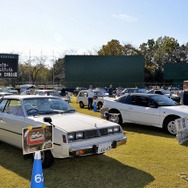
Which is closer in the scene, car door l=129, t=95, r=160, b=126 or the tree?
car door l=129, t=95, r=160, b=126

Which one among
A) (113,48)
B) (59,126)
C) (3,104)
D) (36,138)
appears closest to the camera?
(36,138)

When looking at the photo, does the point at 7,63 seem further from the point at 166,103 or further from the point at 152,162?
the point at 152,162

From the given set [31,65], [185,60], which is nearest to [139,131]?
[31,65]

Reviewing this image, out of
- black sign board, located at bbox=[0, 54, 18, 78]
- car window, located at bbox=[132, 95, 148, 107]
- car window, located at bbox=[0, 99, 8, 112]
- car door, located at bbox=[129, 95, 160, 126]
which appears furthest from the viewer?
black sign board, located at bbox=[0, 54, 18, 78]

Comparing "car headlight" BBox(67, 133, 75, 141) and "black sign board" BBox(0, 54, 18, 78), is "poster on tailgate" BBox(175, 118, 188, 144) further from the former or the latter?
"black sign board" BBox(0, 54, 18, 78)

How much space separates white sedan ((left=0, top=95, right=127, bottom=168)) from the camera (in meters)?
5.12

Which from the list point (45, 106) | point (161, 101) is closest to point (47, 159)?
point (45, 106)

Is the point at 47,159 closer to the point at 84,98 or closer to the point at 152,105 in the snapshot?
the point at 152,105

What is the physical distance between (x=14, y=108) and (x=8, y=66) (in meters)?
19.0

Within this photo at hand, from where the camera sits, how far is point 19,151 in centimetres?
687

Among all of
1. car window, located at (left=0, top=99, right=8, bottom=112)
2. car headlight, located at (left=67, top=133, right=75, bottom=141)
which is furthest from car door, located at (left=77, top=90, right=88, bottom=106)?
car headlight, located at (left=67, top=133, right=75, bottom=141)

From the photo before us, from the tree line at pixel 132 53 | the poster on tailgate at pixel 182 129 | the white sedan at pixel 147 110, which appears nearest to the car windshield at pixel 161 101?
the white sedan at pixel 147 110

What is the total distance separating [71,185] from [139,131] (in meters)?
5.63

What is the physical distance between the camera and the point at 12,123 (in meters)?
6.28
